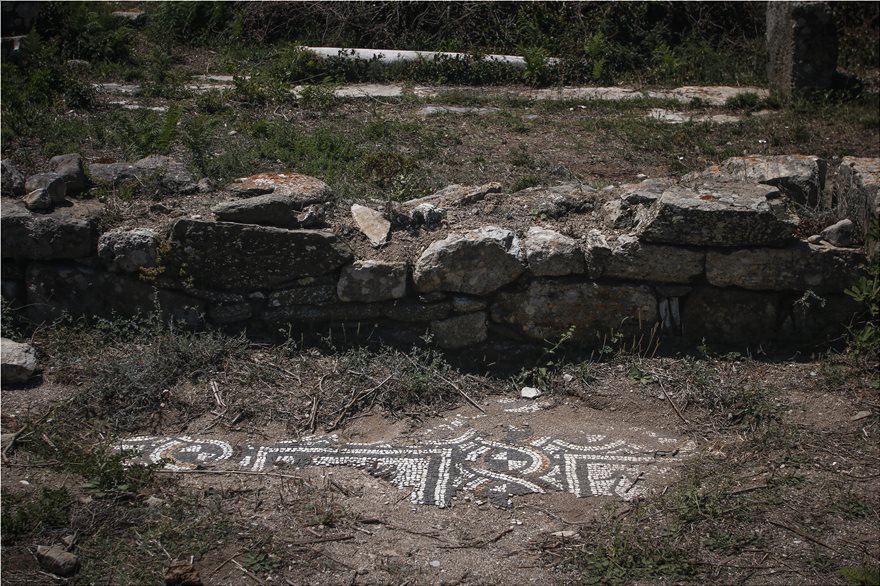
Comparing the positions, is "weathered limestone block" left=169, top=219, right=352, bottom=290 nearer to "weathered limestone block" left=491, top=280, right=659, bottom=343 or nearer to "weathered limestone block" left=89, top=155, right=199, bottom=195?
"weathered limestone block" left=89, top=155, right=199, bottom=195

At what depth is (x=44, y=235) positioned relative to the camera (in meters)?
5.59

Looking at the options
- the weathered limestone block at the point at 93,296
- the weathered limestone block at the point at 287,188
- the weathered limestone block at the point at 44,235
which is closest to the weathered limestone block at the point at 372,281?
the weathered limestone block at the point at 287,188

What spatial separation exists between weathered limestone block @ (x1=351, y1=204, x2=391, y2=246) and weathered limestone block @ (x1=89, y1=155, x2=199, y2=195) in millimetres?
1164

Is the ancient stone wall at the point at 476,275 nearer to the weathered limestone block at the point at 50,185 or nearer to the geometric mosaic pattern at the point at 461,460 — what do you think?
the weathered limestone block at the point at 50,185

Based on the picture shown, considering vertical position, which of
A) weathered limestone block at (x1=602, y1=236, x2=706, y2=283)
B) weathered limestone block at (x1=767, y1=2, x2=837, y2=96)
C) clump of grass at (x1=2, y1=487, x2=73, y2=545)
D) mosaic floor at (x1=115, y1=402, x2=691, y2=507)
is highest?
weathered limestone block at (x1=767, y1=2, x2=837, y2=96)

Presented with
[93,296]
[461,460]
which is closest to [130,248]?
[93,296]

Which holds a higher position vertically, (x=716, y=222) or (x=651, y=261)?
(x=716, y=222)

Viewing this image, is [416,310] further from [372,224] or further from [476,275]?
[372,224]

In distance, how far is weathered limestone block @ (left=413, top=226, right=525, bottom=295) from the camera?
5.47 meters

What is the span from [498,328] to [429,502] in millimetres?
1552

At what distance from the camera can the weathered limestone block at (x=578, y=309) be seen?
5582 millimetres

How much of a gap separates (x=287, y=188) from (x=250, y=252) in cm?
55

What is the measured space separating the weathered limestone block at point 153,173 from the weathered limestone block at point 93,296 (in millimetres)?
773

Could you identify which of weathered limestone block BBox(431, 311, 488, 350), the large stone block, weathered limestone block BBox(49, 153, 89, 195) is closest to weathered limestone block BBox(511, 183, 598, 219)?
weathered limestone block BBox(431, 311, 488, 350)
